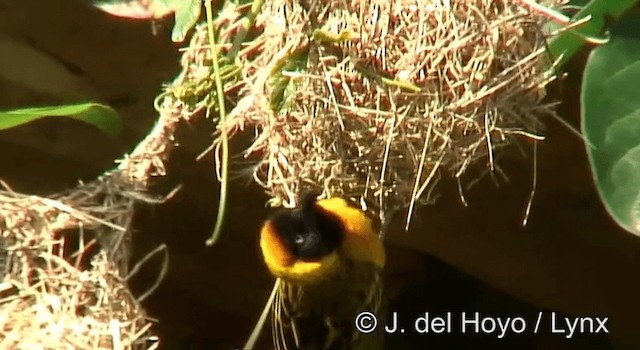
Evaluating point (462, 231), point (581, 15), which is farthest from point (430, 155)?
point (462, 231)

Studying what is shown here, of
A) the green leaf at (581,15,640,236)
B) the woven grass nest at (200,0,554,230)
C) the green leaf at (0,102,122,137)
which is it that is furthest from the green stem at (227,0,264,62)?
the green leaf at (581,15,640,236)

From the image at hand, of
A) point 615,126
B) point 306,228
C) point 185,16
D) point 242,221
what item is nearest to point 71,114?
point 185,16

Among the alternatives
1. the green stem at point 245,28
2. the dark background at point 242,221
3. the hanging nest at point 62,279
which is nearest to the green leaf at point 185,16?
the green stem at point 245,28

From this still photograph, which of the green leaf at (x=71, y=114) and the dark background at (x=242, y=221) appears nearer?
the green leaf at (x=71, y=114)

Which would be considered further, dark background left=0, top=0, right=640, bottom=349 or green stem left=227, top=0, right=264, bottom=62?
dark background left=0, top=0, right=640, bottom=349

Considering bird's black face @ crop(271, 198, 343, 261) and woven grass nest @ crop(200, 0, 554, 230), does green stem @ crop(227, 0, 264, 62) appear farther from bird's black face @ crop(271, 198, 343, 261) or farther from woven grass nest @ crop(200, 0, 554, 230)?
bird's black face @ crop(271, 198, 343, 261)

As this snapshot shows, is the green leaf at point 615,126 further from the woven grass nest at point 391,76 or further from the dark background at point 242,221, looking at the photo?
the dark background at point 242,221

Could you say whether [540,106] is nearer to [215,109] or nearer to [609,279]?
[215,109]
